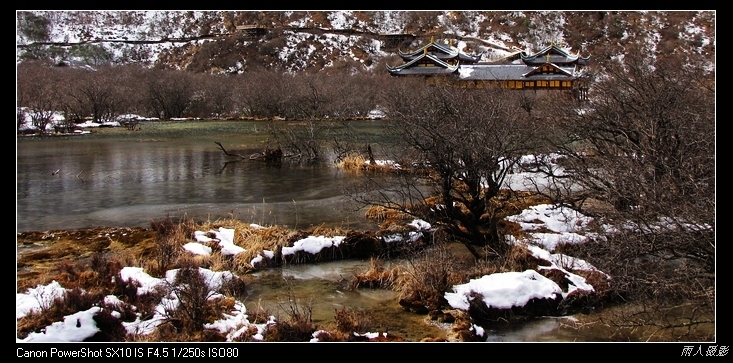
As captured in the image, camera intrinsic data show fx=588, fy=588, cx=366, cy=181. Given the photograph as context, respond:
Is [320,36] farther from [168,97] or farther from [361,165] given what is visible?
[361,165]

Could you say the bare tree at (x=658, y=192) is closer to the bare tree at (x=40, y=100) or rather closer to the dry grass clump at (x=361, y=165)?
the dry grass clump at (x=361, y=165)

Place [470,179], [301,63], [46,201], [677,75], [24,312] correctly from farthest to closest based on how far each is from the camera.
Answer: [301,63]
[46,201]
[677,75]
[470,179]
[24,312]

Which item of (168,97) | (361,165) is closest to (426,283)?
(361,165)

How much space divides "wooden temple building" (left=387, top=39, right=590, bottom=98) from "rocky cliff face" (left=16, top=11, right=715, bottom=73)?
23347 millimetres

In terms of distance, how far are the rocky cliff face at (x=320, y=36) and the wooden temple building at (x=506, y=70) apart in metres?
23.3

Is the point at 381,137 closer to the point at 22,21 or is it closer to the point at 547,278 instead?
the point at 547,278

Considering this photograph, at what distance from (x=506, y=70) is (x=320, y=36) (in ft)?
156

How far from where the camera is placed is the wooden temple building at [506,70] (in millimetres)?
51906

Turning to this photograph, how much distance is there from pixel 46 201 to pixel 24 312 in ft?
30.9

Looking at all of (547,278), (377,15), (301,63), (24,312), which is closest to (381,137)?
(547,278)

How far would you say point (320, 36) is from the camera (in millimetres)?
95125

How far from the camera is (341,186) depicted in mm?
18375

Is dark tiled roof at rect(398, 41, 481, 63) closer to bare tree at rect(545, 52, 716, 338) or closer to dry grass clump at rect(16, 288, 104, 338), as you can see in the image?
bare tree at rect(545, 52, 716, 338)

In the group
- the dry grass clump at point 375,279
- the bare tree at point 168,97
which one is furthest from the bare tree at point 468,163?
the bare tree at point 168,97
